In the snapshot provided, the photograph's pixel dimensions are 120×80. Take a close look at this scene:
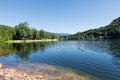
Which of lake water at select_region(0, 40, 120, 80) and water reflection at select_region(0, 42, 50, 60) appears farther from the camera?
water reflection at select_region(0, 42, 50, 60)

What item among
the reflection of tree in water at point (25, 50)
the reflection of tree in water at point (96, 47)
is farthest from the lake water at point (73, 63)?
the reflection of tree in water at point (96, 47)

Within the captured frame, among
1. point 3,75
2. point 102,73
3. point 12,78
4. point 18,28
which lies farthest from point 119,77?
point 18,28

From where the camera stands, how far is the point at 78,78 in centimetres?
2658

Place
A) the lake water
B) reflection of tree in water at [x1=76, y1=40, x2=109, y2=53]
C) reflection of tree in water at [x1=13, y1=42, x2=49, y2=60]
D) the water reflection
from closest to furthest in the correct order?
the lake water
reflection of tree in water at [x1=13, y1=42, x2=49, y2=60]
the water reflection
reflection of tree in water at [x1=76, y1=40, x2=109, y2=53]

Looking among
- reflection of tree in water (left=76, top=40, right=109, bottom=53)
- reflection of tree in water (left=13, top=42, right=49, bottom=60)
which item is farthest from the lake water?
reflection of tree in water (left=76, top=40, right=109, bottom=53)

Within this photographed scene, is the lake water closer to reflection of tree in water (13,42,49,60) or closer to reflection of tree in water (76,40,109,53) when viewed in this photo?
reflection of tree in water (13,42,49,60)

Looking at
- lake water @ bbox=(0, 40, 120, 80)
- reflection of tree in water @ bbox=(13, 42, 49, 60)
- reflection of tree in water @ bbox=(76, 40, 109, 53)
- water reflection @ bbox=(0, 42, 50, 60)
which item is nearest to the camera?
lake water @ bbox=(0, 40, 120, 80)

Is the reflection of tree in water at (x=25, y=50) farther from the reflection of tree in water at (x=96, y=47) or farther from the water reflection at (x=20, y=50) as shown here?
the reflection of tree in water at (x=96, y=47)

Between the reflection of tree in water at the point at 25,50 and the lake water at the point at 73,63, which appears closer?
the lake water at the point at 73,63

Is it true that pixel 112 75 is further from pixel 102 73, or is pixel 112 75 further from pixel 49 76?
pixel 49 76

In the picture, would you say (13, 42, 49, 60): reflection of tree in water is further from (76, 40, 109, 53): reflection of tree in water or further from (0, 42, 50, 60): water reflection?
(76, 40, 109, 53): reflection of tree in water

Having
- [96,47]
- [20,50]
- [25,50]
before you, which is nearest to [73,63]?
[25,50]

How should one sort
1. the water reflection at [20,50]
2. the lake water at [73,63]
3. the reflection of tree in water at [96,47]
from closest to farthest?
the lake water at [73,63] → the water reflection at [20,50] → the reflection of tree in water at [96,47]

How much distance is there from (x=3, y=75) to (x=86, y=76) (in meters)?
13.9
